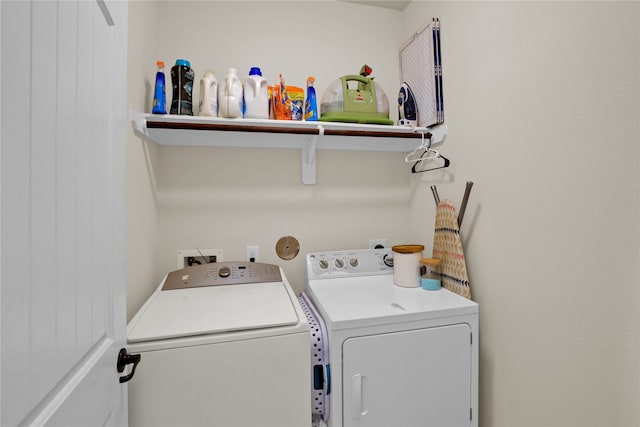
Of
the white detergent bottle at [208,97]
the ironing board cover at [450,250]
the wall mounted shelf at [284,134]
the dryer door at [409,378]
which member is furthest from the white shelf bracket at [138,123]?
the ironing board cover at [450,250]

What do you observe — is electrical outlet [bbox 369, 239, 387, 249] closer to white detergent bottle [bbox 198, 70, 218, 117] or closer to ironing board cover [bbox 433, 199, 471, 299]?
ironing board cover [bbox 433, 199, 471, 299]

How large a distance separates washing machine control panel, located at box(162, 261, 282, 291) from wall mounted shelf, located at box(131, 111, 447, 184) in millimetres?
617

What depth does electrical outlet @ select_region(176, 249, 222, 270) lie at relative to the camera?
1713mm

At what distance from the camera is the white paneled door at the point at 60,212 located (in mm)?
417

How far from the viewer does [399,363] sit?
1.19m

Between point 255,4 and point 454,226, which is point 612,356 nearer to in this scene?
point 454,226

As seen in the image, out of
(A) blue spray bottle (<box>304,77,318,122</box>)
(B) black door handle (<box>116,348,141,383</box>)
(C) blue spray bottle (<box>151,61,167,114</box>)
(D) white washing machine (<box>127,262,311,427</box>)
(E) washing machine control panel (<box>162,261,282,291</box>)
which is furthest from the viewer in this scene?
(A) blue spray bottle (<box>304,77,318,122</box>)

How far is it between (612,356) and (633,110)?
0.73m

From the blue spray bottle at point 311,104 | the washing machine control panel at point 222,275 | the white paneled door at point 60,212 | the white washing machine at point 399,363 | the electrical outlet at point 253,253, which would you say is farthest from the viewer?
the electrical outlet at point 253,253

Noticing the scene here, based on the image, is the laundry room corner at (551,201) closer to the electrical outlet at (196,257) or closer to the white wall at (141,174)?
the electrical outlet at (196,257)

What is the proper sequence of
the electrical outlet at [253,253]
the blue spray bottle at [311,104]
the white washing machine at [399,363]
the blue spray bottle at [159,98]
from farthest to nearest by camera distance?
the electrical outlet at [253,253], the blue spray bottle at [311,104], the blue spray bottle at [159,98], the white washing machine at [399,363]

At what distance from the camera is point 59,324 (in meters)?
0.54

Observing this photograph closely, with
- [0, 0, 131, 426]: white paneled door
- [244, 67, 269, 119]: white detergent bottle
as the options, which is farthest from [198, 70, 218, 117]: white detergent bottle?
[0, 0, 131, 426]: white paneled door

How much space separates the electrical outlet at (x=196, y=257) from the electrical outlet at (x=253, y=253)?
0.17 metres
